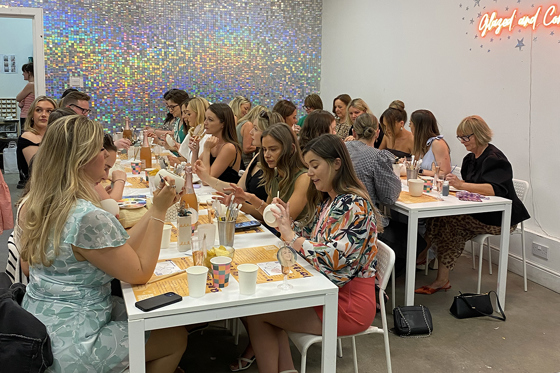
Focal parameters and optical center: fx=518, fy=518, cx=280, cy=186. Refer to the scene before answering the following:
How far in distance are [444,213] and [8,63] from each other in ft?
30.6

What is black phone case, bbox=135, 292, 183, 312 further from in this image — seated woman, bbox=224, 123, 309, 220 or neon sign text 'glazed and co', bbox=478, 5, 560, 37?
neon sign text 'glazed and co', bbox=478, 5, 560, 37

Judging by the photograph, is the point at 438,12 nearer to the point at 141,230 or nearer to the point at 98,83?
the point at 141,230

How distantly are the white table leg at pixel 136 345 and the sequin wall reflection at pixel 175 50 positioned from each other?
696 centimetres

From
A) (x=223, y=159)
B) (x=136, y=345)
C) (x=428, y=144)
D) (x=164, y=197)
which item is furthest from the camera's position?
(x=428, y=144)

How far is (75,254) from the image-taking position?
6.04 feet

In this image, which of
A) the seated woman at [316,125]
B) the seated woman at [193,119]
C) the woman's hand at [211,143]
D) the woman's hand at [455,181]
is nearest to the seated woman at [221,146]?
the woman's hand at [211,143]

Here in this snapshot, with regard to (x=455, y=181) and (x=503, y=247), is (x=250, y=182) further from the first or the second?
(x=503, y=247)

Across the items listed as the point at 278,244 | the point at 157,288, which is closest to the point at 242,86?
the point at 278,244

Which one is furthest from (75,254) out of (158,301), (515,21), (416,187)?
(515,21)

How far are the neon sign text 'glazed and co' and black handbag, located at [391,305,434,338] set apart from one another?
256 cm

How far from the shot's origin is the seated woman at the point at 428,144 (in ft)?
15.1

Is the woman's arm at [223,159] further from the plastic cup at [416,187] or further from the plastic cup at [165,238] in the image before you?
the plastic cup at [165,238]

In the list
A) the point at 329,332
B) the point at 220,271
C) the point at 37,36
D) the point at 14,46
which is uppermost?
the point at 14,46

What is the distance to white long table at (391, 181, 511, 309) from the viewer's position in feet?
11.0
